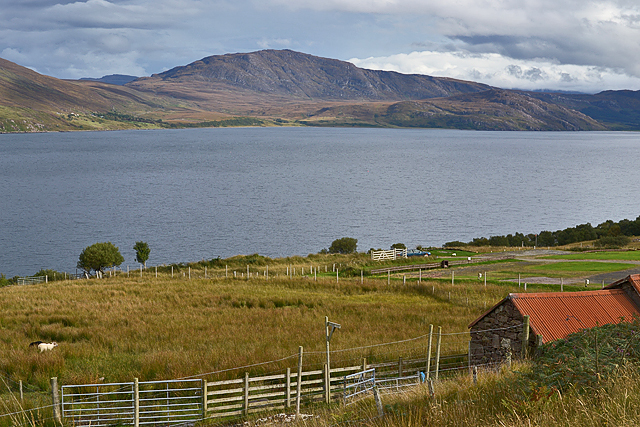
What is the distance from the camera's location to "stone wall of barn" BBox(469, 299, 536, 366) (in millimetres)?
17000

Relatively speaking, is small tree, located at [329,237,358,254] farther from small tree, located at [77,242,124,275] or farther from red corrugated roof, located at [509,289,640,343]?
red corrugated roof, located at [509,289,640,343]

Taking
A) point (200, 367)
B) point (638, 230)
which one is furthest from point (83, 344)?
point (638, 230)

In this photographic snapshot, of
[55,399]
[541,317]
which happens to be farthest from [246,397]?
[541,317]

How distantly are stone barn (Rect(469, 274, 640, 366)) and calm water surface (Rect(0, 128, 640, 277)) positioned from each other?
51.7 meters

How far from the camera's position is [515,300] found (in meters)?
17.2

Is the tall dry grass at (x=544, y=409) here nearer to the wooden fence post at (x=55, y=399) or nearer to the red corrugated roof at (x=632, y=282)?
the wooden fence post at (x=55, y=399)

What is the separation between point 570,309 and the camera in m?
18.0

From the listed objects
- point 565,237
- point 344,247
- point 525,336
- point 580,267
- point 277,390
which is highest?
point 525,336

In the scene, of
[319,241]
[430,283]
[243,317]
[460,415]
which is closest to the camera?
[460,415]

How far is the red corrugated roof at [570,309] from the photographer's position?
16.8 meters

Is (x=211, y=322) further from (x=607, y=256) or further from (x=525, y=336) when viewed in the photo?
(x=607, y=256)

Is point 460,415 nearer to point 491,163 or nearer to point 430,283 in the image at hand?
point 430,283

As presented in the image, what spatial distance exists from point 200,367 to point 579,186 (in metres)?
135

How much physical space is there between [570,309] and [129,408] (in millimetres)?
14143
